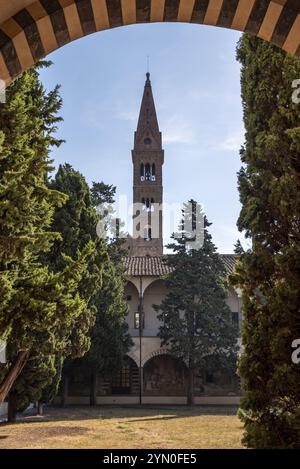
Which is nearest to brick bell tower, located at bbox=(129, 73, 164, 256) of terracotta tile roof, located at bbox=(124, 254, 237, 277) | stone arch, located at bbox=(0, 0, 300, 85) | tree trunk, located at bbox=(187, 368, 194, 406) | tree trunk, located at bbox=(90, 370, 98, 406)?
terracotta tile roof, located at bbox=(124, 254, 237, 277)

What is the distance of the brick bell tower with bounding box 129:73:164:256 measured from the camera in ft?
154

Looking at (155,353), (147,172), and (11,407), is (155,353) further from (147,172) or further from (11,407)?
(147,172)

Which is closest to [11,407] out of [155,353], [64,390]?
[64,390]

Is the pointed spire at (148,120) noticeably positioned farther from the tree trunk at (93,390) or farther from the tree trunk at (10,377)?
the tree trunk at (10,377)

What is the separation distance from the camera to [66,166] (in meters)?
25.6

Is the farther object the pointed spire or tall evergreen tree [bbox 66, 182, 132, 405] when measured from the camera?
the pointed spire

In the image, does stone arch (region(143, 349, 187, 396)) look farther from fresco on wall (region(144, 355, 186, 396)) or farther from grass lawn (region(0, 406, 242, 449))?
grass lawn (region(0, 406, 242, 449))

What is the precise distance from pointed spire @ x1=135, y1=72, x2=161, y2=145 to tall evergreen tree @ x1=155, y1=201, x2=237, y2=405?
22229mm

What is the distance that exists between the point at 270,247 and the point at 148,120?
43.1 metres

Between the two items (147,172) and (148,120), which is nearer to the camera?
(147,172)

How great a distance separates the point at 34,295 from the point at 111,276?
56.7ft

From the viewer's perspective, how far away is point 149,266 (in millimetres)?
32844

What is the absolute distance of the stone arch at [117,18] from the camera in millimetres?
3357

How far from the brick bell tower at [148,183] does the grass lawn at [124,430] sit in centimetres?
2394
